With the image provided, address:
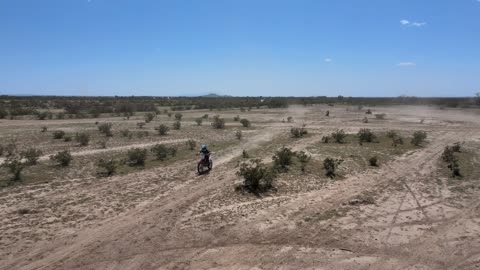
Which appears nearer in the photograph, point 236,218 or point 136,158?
point 236,218

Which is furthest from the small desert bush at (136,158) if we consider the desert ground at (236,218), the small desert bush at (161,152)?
the small desert bush at (161,152)

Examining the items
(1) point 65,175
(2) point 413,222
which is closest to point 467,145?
(2) point 413,222

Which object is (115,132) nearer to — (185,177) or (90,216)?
(185,177)

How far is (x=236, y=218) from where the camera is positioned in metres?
10.3

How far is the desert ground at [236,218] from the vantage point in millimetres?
7945

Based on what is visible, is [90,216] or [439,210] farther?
[439,210]

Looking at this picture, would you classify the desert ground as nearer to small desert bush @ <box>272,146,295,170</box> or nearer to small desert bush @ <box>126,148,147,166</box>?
small desert bush @ <box>126,148,147,166</box>

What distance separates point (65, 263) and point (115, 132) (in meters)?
23.3

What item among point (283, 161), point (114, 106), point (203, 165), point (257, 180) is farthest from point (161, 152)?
point (114, 106)

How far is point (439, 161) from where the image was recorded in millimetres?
18578

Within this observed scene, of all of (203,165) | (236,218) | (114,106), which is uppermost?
(114,106)

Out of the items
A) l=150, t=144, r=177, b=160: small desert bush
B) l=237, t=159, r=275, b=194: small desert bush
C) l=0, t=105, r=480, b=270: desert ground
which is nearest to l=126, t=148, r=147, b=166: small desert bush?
l=0, t=105, r=480, b=270: desert ground

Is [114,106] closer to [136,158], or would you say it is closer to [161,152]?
[161,152]

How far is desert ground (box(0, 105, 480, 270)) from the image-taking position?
7.95 metres
